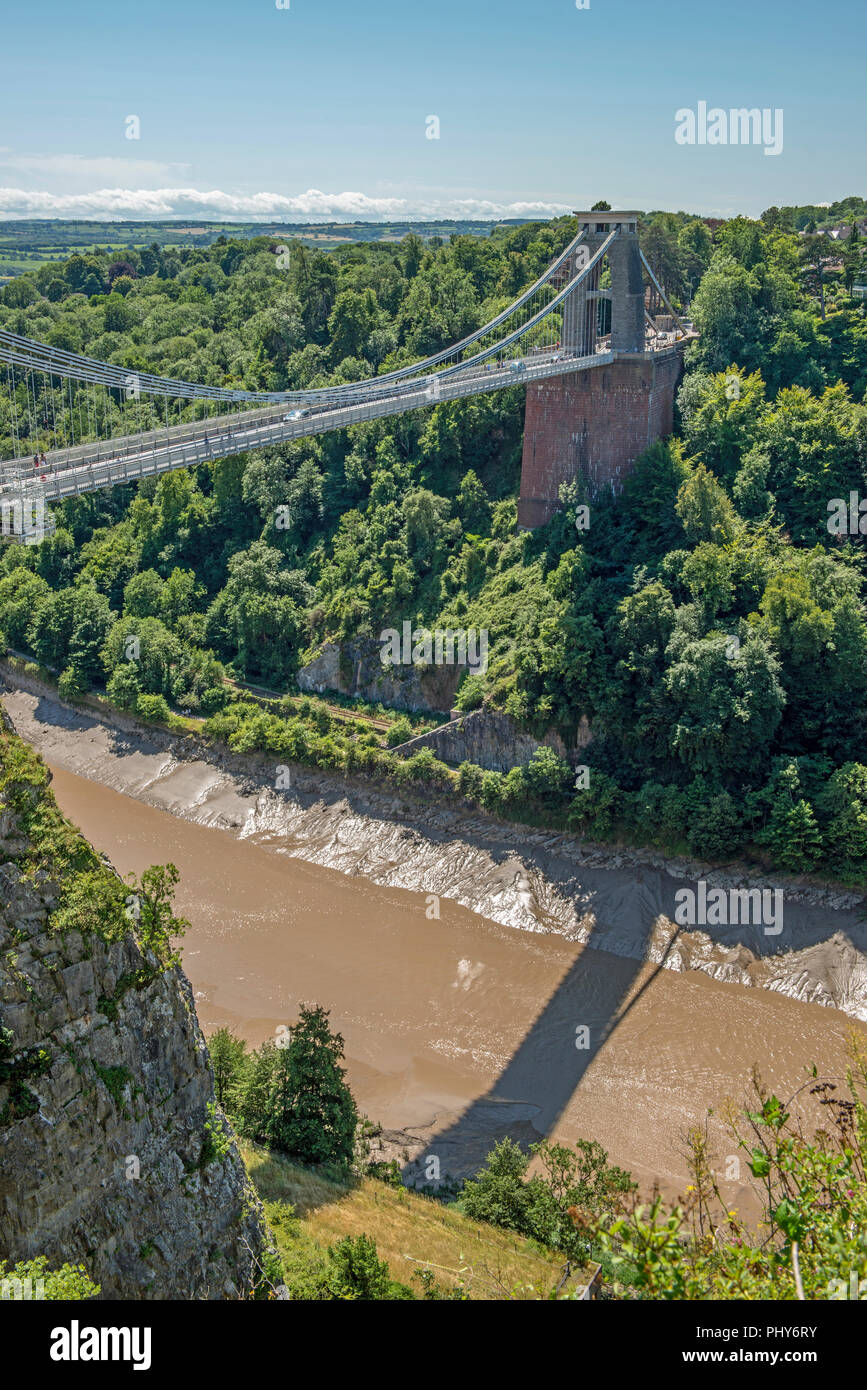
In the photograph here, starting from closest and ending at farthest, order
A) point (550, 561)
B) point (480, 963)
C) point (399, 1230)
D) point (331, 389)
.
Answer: point (399, 1230)
point (480, 963)
point (550, 561)
point (331, 389)

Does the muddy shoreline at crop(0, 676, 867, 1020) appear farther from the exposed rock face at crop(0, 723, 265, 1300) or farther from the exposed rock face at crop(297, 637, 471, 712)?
the exposed rock face at crop(0, 723, 265, 1300)

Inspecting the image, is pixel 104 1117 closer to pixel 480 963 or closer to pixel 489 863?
pixel 480 963

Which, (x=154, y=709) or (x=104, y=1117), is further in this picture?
(x=154, y=709)

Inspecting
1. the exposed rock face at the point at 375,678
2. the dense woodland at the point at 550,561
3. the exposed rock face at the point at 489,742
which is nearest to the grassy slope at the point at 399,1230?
the dense woodland at the point at 550,561

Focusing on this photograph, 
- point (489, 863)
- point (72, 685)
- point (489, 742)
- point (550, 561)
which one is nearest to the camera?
point (489, 863)

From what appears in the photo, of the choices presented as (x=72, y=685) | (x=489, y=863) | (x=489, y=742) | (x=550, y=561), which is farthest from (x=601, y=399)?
(x=72, y=685)

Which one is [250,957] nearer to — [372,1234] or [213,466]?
[372,1234]
